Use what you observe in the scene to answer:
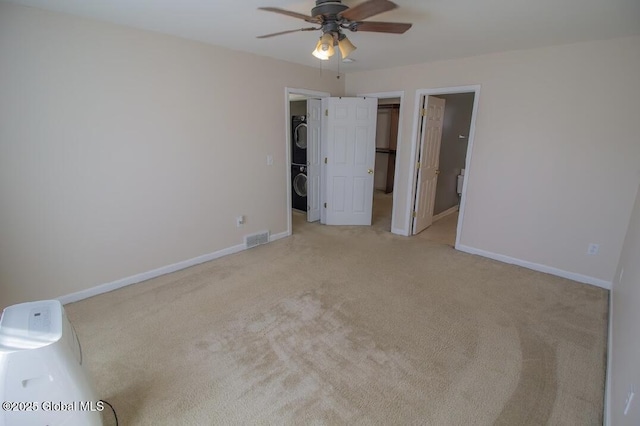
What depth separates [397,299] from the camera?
2.80m

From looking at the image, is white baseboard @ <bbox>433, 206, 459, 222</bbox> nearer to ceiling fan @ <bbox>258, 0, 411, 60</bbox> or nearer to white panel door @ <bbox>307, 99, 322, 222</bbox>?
white panel door @ <bbox>307, 99, 322, 222</bbox>

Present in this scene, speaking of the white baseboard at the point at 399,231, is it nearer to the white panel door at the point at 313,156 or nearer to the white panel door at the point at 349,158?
the white panel door at the point at 349,158

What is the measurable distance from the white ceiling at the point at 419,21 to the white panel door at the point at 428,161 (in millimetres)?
1022

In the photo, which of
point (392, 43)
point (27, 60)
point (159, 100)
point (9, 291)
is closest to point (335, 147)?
point (392, 43)

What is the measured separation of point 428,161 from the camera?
14.7 ft

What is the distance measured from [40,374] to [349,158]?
4089mm

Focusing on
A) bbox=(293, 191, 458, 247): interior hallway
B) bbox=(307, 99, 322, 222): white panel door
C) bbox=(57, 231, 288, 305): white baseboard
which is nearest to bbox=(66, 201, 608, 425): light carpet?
bbox=(57, 231, 288, 305): white baseboard

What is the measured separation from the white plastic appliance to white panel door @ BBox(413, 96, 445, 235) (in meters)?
4.06

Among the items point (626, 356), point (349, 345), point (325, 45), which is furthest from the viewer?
point (349, 345)

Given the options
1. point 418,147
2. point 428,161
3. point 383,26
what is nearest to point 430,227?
point 428,161

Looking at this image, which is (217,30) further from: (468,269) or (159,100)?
(468,269)

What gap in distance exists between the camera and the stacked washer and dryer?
5.10 meters

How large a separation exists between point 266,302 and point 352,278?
0.95 m

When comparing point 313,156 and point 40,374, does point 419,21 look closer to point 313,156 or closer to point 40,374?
point 313,156
